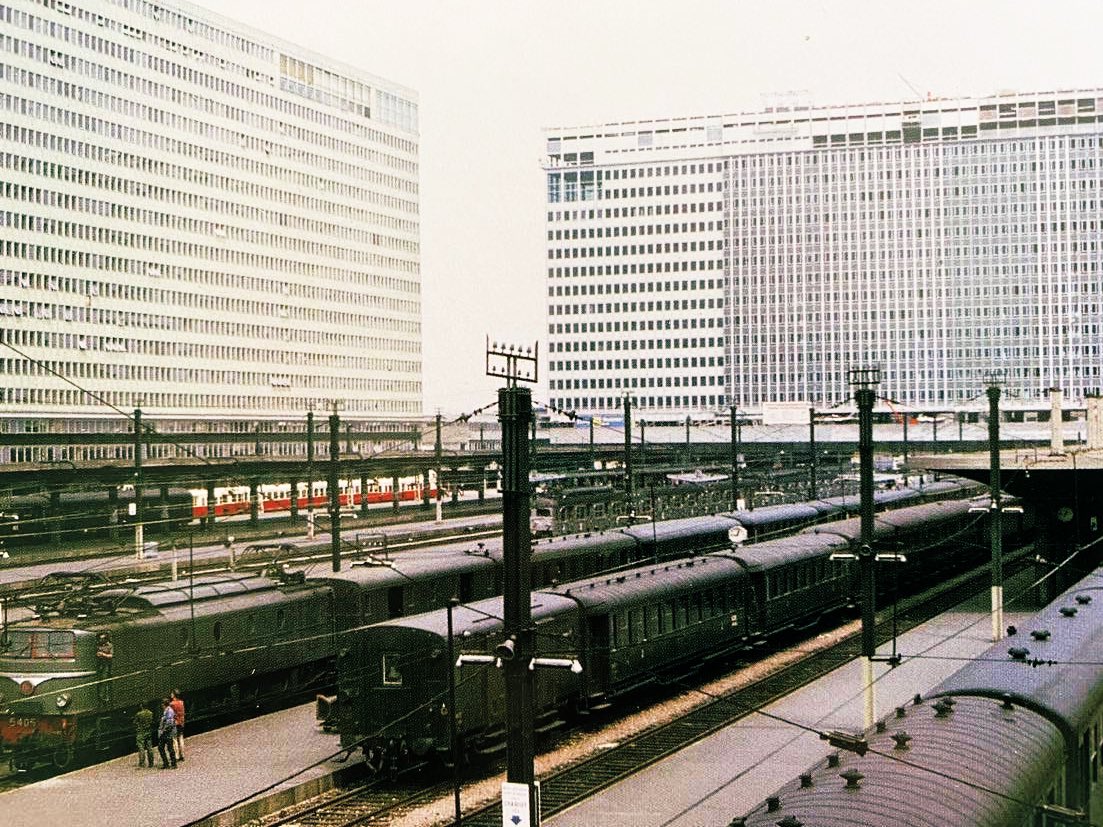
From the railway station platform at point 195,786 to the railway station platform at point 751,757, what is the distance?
5.84 m

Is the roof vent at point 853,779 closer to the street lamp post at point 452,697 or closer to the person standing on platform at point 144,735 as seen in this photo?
the street lamp post at point 452,697

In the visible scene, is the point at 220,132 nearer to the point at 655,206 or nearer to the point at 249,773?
the point at 655,206

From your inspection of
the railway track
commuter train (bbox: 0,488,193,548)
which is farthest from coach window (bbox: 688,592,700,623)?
commuter train (bbox: 0,488,193,548)

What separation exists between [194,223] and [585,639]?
92.3 meters

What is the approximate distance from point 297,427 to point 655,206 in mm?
84028

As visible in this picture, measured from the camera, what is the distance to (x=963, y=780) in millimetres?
12156

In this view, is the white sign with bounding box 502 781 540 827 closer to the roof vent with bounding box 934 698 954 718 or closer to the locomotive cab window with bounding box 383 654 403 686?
the roof vent with bounding box 934 698 954 718

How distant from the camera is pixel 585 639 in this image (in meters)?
27.7

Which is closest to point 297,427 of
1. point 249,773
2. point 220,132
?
point 220,132

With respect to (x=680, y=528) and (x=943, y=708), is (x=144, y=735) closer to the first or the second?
(x=943, y=708)

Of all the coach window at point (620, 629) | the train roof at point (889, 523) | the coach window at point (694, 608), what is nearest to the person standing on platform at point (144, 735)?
the coach window at point (620, 629)

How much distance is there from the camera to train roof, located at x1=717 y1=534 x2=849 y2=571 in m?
36.7

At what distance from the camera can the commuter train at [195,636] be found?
25906 mm

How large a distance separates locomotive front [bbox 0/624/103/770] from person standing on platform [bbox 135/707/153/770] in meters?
1.04
